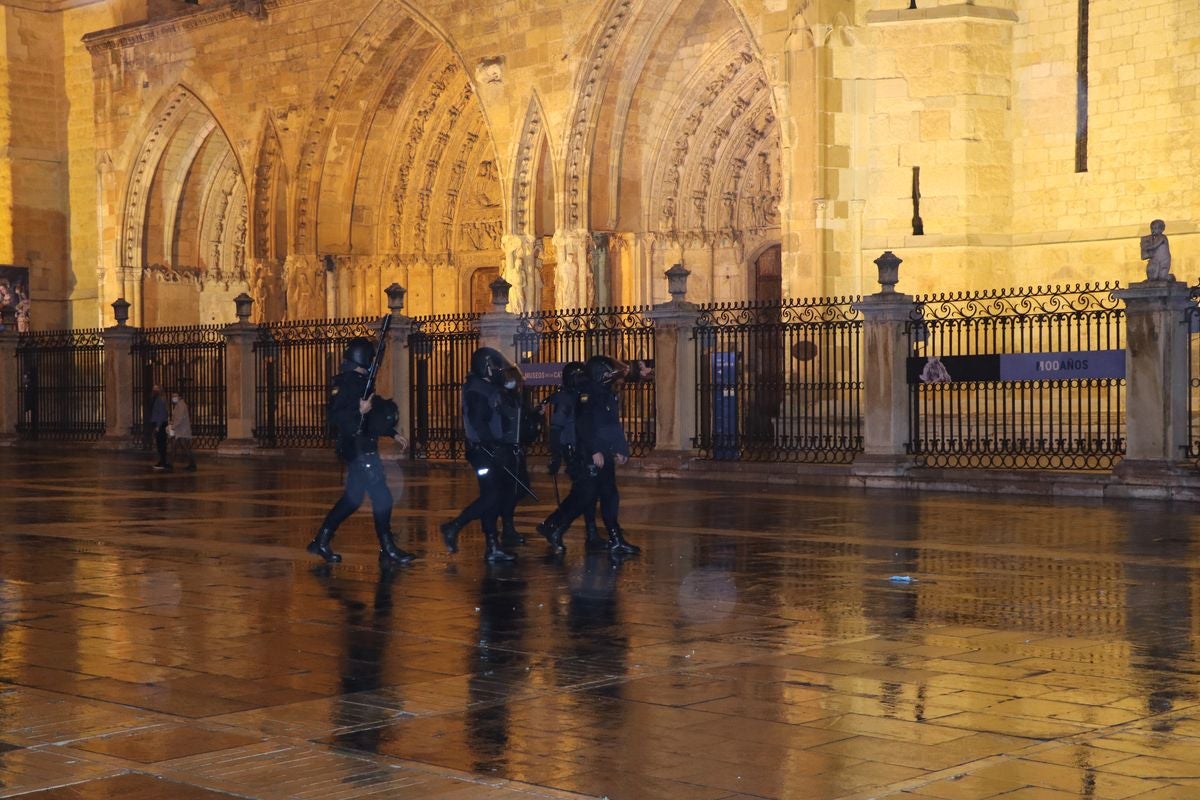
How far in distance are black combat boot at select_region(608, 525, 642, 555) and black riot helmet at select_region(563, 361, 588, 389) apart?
105 centimetres

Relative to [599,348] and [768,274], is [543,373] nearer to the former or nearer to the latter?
[599,348]

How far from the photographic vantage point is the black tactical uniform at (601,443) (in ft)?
39.1

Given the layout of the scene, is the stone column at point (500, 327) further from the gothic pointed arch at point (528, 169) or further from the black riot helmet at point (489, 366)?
the black riot helmet at point (489, 366)

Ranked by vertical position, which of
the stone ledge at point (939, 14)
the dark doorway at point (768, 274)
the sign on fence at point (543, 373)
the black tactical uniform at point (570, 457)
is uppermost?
the stone ledge at point (939, 14)

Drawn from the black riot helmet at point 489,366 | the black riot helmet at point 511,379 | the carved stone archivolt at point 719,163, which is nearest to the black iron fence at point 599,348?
the carved stone archivolt at point 719,163

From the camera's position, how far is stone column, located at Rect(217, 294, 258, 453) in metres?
28.5

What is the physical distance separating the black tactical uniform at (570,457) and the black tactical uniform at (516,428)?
0.54 ft

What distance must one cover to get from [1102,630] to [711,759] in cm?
337

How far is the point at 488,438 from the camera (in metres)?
11.6

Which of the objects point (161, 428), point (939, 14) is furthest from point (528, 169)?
point (939, 14)

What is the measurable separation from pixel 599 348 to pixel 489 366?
13030mm

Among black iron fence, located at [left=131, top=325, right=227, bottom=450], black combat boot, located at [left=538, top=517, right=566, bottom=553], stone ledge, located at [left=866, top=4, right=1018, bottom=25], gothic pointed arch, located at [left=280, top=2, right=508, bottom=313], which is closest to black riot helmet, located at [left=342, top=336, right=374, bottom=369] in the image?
black combat boot, located at [left=538, top=517, right=566, bottom=553]

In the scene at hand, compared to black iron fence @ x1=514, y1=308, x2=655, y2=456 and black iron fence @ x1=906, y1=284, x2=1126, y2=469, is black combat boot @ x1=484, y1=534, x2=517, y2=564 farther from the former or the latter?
Answer: black iron fence @ x1=514, y1=308, x2=655, y2=456

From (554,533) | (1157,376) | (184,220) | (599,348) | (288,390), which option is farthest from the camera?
(184,220)
